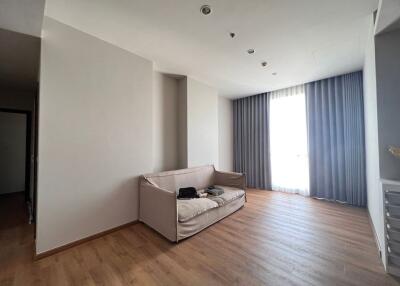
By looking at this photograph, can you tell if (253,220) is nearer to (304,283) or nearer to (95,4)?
(304,283)

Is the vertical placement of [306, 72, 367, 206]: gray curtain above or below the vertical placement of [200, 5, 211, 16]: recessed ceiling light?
below

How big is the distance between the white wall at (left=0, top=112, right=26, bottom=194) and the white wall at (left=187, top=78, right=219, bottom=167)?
15.1 ft

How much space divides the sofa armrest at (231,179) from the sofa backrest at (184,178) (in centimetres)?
13

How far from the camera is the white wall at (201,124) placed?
→ 3701mm

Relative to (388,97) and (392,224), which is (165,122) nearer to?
(388,97)

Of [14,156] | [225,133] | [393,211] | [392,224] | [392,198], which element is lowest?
[392,224]

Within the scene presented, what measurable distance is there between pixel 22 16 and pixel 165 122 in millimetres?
2313

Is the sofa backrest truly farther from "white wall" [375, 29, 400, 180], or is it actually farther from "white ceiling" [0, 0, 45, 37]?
"white wall" [375, 29, 400, 180]

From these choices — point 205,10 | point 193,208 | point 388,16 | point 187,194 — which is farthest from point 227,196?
point 388,16

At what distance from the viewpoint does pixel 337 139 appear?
3.63 meters

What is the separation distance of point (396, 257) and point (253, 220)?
5.14 ft

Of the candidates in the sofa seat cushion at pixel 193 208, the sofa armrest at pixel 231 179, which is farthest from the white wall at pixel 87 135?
the sofa armrest at pixel 231 179

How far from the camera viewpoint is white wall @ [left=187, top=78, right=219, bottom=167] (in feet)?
12.1

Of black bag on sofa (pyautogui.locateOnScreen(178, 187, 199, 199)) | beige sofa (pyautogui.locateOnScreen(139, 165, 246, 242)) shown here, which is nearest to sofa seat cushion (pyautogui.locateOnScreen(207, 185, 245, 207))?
beige sofa (pyautogui.locateOnScreen(139, 165, 246, 242))
